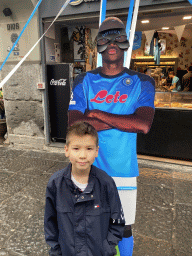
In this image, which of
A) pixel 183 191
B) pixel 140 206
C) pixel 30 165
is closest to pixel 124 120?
pixel 140 206

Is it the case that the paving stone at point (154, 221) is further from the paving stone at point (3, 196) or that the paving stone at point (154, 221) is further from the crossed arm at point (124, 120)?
the paving stone at point (3, 196)

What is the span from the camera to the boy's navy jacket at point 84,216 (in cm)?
135

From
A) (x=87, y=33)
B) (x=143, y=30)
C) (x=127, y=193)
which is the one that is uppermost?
(x=143, y=30)

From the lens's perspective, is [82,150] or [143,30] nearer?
[82,150]

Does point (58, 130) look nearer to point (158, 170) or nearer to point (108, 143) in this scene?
point (158, 170)

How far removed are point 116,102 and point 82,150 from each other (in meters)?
0.59

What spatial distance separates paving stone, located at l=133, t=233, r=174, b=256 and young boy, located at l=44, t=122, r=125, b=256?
118cm

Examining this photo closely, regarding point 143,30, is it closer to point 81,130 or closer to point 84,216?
point 81,130

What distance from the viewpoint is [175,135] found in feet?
15.0

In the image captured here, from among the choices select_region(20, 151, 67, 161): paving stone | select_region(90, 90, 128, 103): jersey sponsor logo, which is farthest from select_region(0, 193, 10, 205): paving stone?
select_region(90, 90, 128, 103): jersey sponsor logo

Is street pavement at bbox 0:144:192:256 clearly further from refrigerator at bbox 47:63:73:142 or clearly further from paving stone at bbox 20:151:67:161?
refrigerator at bbox 47:63:73:142

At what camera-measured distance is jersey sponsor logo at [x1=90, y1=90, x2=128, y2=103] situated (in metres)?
1.73

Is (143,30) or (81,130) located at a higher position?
(143,30)

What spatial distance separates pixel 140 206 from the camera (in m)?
3.18
